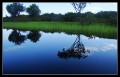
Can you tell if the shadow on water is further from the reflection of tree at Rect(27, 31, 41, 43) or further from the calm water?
the calm water

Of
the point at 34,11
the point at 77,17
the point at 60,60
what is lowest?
the point at 60,60

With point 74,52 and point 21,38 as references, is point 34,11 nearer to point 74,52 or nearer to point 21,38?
point 21,38

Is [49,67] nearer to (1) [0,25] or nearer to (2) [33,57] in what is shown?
(2) [33,57]

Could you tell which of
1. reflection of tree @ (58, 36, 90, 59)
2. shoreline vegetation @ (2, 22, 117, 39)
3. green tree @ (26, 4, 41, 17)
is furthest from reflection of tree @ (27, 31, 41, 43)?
reflection of tree @ (58, 36, 90, 59)

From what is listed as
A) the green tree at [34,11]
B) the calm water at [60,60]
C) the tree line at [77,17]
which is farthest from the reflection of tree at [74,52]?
the green tree at [34,11]

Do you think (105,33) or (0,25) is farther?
(105,33)

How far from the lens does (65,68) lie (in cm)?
289

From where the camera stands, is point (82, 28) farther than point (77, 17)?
Yes

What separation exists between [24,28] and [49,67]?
5592 millimetres

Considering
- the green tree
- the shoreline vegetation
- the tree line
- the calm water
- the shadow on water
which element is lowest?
the calm water

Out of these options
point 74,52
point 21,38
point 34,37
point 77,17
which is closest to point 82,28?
point 77,17

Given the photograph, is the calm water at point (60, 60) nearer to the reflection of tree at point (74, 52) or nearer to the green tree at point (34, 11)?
the reflection of tree at point (74, 52)

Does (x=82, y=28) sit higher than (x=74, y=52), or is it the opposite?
(x=82, y=28)

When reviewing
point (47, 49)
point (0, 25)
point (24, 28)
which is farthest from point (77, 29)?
point (0, 25)
